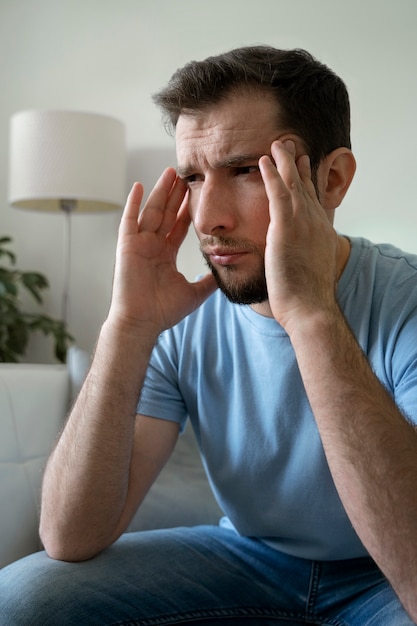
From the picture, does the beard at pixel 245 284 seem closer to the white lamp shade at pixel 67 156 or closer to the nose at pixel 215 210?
the nose at pixel 215 210

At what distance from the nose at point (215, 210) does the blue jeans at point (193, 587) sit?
53 centimetres

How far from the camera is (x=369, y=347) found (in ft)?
3.96

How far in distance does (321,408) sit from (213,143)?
0.48 metres

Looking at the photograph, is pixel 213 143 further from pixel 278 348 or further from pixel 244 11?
pixel 244 11

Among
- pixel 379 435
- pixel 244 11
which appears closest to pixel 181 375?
pixel 379 435

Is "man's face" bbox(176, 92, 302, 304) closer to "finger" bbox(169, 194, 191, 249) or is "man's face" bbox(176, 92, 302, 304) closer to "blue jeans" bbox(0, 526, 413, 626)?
"finger" bbox(169, 194, 191, 249)

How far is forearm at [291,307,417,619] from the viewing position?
0.91 metres

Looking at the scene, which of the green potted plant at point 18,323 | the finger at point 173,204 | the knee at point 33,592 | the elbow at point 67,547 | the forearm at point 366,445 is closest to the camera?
the forearm at point 366,445

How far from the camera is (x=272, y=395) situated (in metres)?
1.28

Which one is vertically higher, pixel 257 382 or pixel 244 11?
pixel 244 11

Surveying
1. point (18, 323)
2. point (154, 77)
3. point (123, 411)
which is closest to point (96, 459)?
point (123, 411)

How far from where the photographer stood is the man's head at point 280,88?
1249 mm

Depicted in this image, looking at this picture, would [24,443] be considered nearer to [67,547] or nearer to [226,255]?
[67,547]

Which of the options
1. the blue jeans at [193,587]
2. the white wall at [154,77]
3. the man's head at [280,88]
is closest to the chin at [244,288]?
the man's head at [280,88]
